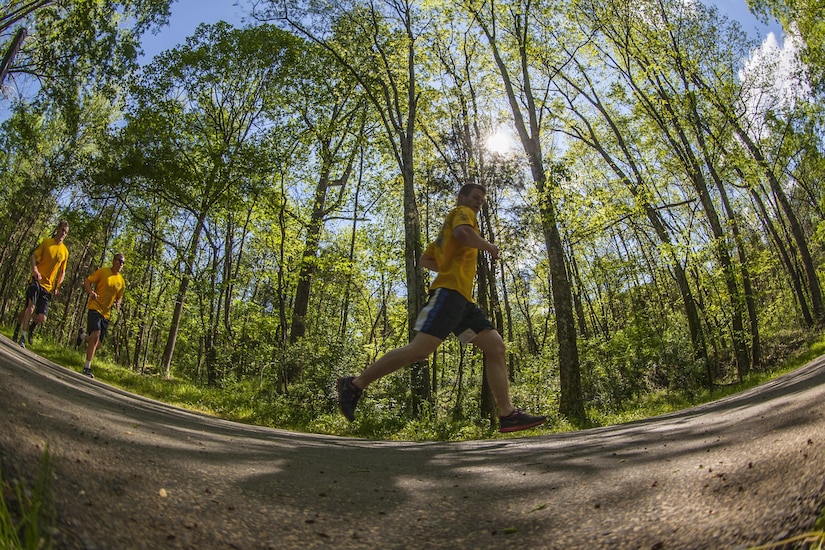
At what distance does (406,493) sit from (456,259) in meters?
2.60

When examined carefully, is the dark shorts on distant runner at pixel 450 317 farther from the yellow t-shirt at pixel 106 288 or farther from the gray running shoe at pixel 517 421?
the yellow t-shirt at pixel 106 288

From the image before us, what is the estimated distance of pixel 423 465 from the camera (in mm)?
3135

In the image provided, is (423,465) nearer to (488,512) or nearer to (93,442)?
(488,512)

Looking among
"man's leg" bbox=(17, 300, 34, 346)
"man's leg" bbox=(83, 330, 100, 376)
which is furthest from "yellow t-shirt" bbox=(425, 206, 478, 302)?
"man's leg" bbox=(17, 300, 34, 346)

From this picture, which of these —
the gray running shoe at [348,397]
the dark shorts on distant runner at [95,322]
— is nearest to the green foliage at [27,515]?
the gray running shoe at [348,397]

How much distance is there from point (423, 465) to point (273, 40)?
16943 mm

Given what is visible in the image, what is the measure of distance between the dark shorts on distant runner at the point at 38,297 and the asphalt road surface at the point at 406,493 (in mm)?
6672

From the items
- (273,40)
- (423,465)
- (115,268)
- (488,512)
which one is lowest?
(423,465)

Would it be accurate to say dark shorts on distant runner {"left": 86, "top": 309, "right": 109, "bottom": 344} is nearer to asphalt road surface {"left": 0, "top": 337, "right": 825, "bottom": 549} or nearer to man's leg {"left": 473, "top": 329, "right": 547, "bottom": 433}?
asphalt road surface {"left": 0, "top": 337, "right": 825, "bottom": 549}

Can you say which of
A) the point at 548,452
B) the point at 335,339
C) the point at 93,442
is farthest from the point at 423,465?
the point at 335,339

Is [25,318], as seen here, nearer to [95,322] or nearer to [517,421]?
[95,322]

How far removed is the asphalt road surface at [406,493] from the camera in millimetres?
1379

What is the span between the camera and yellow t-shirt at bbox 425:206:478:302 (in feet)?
14.5

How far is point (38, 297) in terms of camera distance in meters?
8.27
